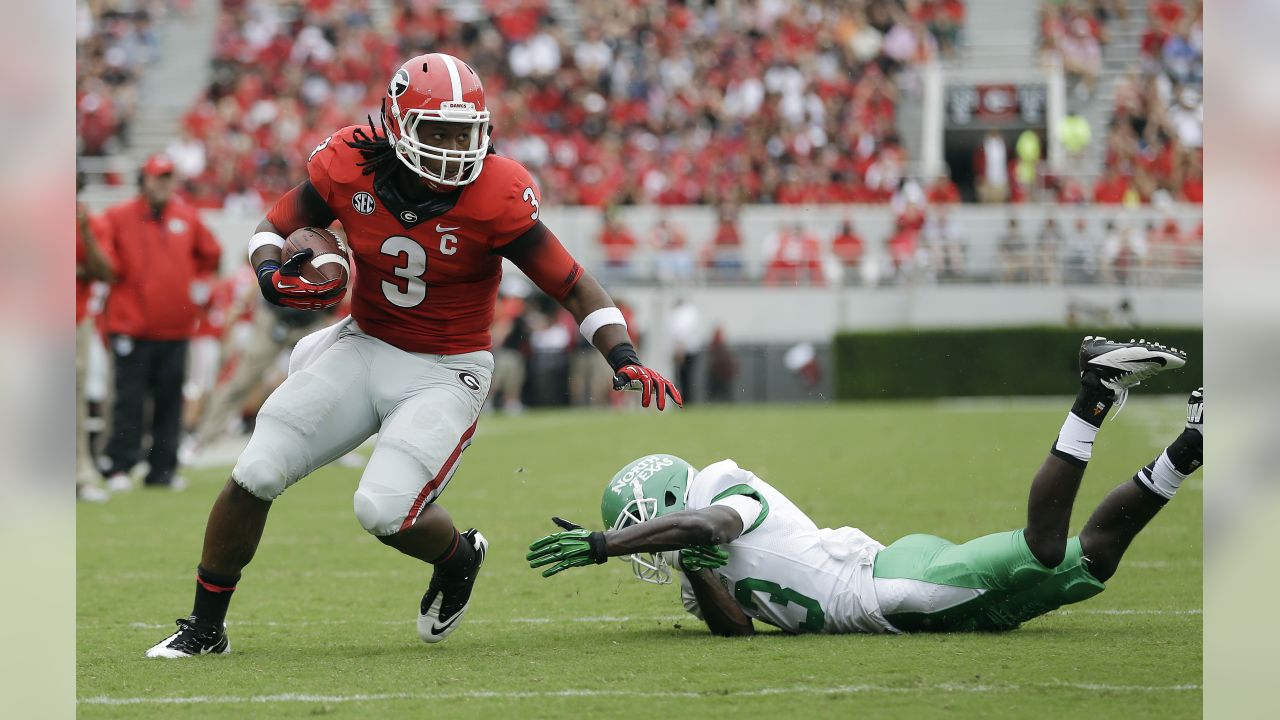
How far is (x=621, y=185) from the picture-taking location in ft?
74.4

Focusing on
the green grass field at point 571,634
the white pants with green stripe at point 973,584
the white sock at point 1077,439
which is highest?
the white sock at point 1077,439

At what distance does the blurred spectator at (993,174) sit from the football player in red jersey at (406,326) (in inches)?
707

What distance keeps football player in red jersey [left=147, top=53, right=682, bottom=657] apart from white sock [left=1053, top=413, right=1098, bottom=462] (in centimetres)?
119

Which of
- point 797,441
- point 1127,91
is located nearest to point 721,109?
point 1127,91

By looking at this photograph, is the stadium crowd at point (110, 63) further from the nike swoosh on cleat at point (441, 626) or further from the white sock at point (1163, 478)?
the white sock at point (1163, 478)

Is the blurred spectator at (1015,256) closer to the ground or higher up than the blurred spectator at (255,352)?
higher up

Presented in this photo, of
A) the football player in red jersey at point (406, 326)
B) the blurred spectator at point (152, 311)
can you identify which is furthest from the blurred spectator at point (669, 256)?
the football player in red jersey at point (406, 326)

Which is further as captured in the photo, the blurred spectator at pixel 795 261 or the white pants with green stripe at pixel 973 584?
the blurred spectator at pixel 795 261

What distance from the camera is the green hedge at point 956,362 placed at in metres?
20.2

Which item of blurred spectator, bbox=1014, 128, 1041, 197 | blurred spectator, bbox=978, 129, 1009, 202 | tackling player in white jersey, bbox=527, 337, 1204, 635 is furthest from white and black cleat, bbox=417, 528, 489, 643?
blurred spectator, bbox=1014, 128, 1041, 197

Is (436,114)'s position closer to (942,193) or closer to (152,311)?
(152,311)

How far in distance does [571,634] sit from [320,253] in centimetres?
150

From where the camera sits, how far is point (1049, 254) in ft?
68.8

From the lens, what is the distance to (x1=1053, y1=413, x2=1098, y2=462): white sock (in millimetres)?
4719
